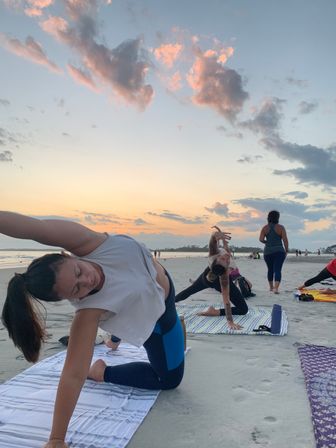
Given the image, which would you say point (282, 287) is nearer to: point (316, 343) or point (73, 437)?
point (316, 343)

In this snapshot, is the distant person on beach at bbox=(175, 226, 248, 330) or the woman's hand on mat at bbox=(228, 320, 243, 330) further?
the distant person on beach at bbox=(175, 226, 248, 330)

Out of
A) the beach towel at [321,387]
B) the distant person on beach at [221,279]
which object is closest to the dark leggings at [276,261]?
the distant person on beach at [221,279]

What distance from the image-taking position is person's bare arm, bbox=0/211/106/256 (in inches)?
83.0

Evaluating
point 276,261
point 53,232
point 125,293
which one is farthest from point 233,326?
point 276,261

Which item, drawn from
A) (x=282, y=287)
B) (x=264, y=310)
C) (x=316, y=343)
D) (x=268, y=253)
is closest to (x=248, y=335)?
(x=316, y=343)

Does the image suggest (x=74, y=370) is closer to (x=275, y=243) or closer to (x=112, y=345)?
(x=112, y=345)

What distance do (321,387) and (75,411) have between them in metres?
1.97

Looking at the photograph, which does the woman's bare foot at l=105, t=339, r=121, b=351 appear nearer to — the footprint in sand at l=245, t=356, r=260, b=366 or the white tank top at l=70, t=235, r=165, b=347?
the footprint in sand at l=245, t=356, r=260, b=366

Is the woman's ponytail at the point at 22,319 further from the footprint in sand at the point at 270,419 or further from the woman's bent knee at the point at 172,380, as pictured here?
the footprint in sand at the point at 270,419

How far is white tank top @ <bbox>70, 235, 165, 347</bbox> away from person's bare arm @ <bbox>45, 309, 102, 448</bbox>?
0.09 meters

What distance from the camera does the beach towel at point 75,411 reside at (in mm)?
2428

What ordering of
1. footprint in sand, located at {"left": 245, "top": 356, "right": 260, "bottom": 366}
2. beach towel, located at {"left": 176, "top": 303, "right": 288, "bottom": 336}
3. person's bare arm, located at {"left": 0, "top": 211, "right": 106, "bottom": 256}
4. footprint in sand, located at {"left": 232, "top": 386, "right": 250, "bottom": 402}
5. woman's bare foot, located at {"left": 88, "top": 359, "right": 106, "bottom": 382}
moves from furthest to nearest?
beach towel, located at {"left": 176, "top": 303, "right": 288, "bottom": 336} → footprint in sand, located at {"left": 245, "top": 356, "right": 260, "bottom": 366} → woman's bare foot, located at {"left": 88, "top": 359, "right": 106, "bottom": 382} → footprint in sand, located at {"left": 232, "top": 386, "right": 250, "bottom": 402} → person's bare arm, located at {"left": 0, "top": 211, "right": 106, "bottom": 256}

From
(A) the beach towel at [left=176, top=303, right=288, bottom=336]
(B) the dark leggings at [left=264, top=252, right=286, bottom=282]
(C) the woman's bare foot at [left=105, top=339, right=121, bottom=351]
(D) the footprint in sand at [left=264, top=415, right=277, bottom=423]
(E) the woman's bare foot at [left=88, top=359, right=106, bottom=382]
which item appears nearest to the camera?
(D) the footprint in sand at [left=264, top=415, right=277, bottom=423]

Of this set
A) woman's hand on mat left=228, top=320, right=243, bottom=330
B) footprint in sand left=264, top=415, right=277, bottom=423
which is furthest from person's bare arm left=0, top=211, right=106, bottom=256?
woman's hand on mat left=228, top=320, right=243, bottom=330
